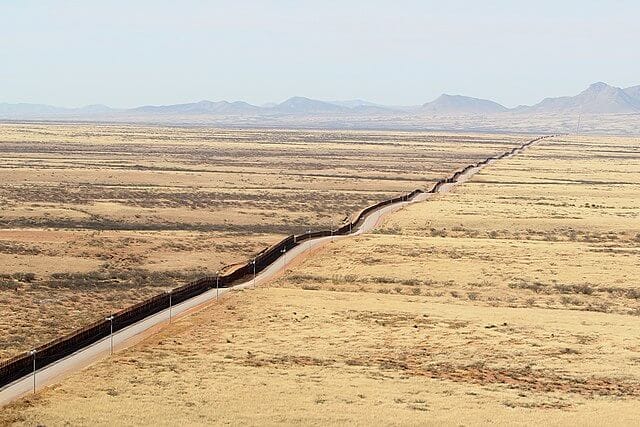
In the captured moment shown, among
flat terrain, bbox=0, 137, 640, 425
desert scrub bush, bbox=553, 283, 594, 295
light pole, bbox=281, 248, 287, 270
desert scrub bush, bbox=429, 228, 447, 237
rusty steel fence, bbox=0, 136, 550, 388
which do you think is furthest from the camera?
desert scrub bush, bbox=429, 228, 447, 237

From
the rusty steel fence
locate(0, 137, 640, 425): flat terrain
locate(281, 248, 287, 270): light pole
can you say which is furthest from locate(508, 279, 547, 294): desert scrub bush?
the rusty steel fence

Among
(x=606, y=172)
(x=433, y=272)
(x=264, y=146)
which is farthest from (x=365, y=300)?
(x=264, y=146)

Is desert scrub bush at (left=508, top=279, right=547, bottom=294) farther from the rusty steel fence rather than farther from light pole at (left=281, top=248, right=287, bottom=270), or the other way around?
the rusty steel fence

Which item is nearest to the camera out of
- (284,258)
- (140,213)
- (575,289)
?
(575,289)

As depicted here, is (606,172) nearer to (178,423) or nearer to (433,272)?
(433,272)

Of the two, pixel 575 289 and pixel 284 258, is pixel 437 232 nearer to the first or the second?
pixel 284 258

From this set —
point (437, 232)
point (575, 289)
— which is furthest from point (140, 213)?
point (575, 289)
